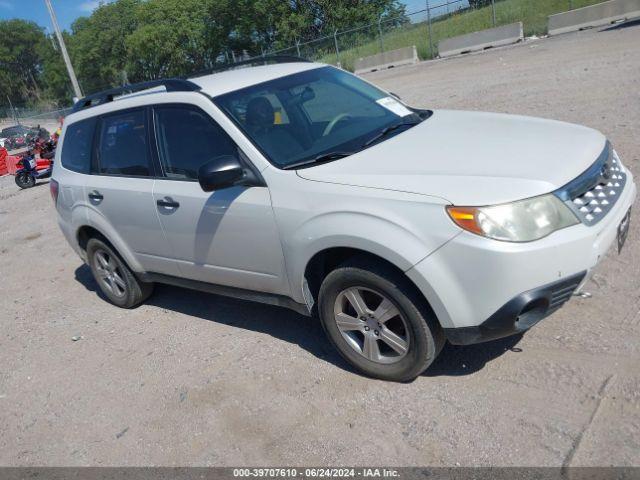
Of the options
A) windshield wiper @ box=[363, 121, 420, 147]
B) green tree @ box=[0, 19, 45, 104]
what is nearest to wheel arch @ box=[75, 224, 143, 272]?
windshield wiper @ box=[363, 121, 420, 147]

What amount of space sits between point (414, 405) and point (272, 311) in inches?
73.4

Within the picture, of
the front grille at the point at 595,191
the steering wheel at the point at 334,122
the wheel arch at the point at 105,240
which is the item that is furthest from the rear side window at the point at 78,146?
the front grille at the point at 595,191

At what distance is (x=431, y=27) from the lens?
29750mm

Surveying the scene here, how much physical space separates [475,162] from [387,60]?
90.6 feet

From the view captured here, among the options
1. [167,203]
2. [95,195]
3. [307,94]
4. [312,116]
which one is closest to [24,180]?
[95,195]

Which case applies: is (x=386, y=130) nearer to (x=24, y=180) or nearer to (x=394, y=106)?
(x=394, y=106)

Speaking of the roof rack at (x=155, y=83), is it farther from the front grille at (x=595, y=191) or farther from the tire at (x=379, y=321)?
the front grille at (x=595, y=191)

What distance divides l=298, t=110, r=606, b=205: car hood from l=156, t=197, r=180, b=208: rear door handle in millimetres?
1148

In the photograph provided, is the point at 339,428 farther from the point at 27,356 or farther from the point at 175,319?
the point at 27,356

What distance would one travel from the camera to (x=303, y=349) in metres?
4.24

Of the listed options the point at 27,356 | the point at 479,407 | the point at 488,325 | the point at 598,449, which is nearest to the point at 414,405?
the point at 479,407

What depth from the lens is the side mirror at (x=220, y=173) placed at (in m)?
3.58

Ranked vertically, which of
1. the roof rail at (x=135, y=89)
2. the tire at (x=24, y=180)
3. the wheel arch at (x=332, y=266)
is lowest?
the tire at (x=24, y=180)

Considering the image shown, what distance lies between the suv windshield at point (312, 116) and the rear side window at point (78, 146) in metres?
1.82
